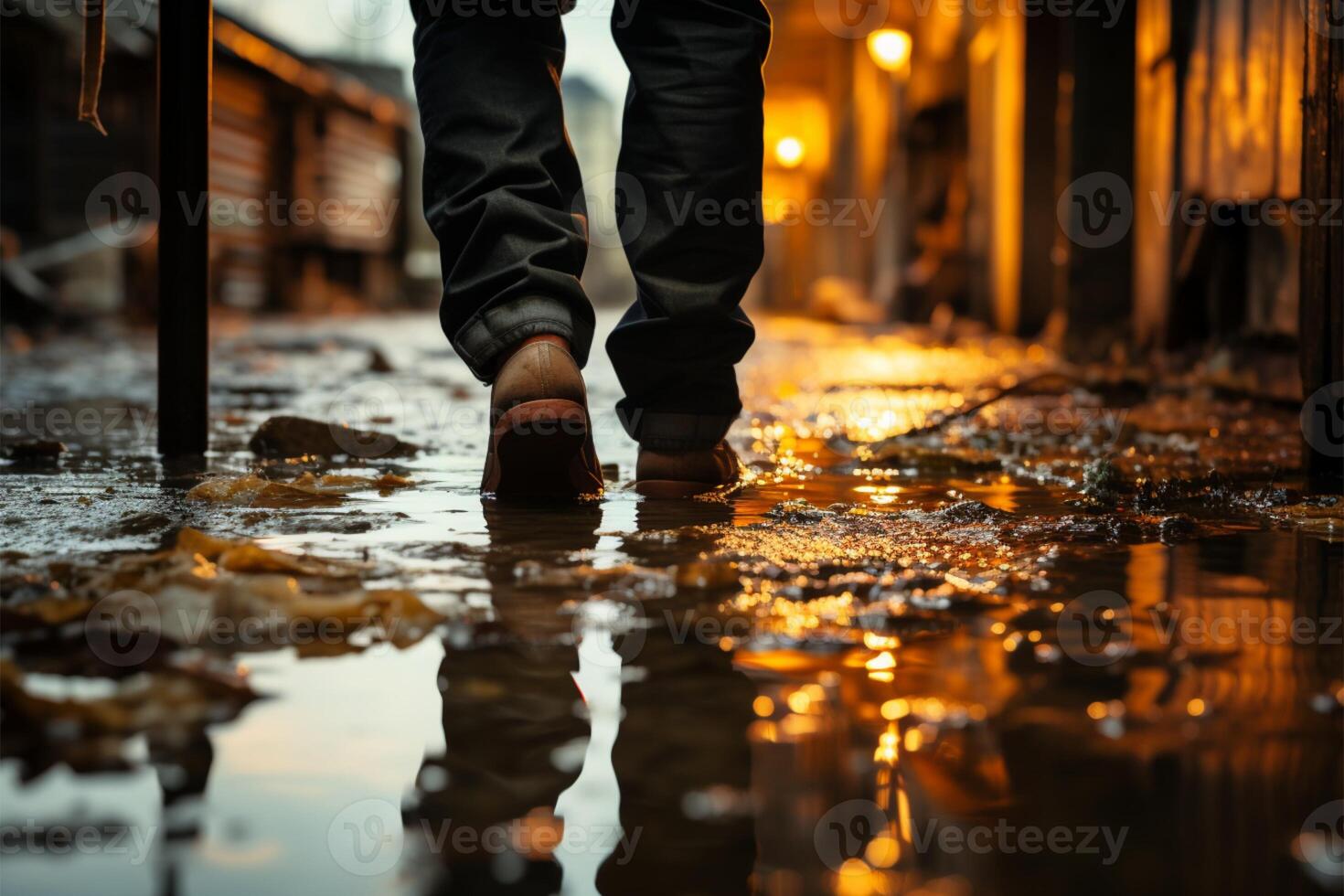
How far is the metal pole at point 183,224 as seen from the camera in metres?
2.03

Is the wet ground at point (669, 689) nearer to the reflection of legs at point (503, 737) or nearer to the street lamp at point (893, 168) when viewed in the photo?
the reflection of legs at point (503, 737)

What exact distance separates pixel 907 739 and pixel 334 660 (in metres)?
0.38

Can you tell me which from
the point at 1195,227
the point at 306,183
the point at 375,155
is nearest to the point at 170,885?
the point at 1195,227

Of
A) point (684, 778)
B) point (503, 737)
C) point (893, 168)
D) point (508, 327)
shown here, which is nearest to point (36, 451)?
point (508, 327)

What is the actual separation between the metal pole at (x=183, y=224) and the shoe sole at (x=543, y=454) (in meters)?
0.62

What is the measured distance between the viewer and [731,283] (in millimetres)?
1763

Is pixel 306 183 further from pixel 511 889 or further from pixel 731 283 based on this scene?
pixel 511 889

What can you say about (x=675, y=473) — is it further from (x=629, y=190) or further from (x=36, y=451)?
(x=36, y=451)

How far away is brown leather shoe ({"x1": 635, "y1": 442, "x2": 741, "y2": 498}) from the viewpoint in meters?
1.77

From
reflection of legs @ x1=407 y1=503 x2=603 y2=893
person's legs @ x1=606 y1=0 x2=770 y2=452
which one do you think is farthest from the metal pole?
reflection of legs @ x1=407 y1=503 x2=603 y2=893

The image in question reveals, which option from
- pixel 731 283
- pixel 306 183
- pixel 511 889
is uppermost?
pixel 306 183

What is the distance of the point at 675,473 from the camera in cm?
179

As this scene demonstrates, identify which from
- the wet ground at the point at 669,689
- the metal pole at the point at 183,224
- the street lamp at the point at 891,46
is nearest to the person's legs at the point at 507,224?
the wet ground at the point at 669,689

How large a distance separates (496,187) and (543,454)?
1.09 feet
